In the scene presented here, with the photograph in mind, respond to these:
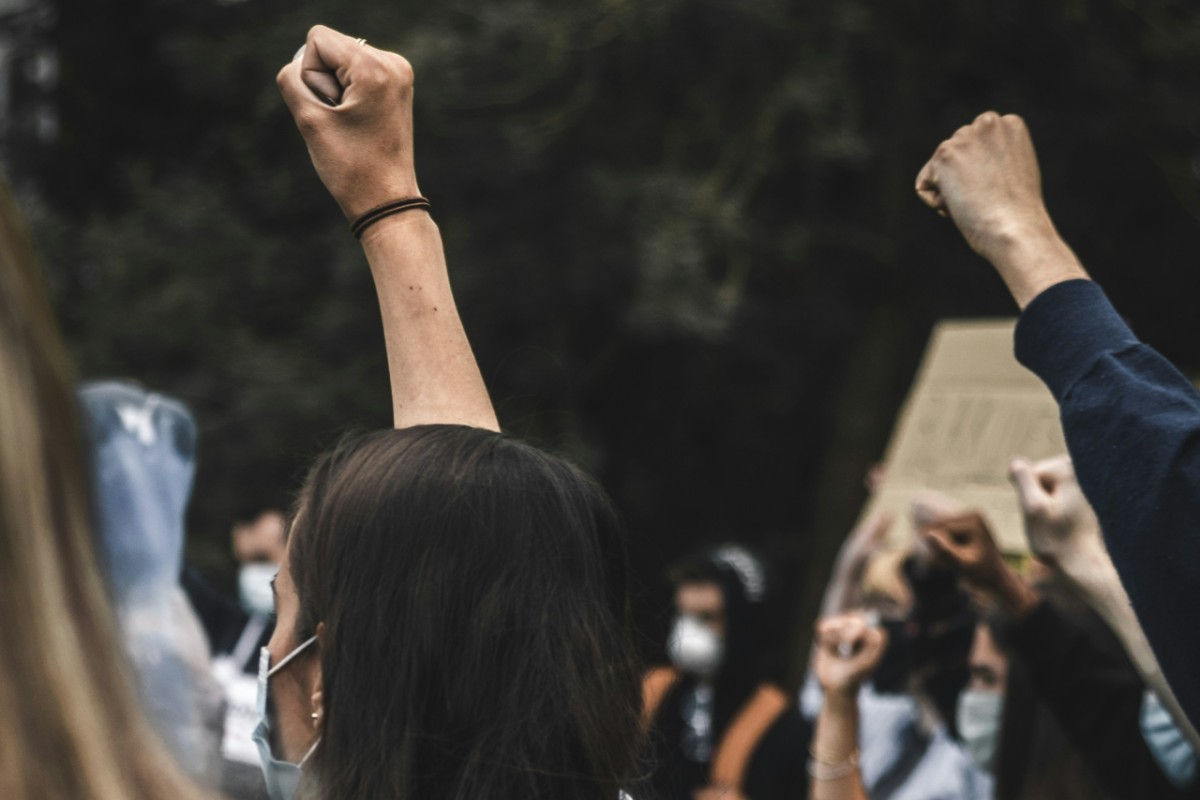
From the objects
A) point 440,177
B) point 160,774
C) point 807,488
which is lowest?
point 807,488

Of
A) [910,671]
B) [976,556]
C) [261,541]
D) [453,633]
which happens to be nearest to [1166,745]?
[976,556]

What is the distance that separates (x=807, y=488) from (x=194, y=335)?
537 centimetres

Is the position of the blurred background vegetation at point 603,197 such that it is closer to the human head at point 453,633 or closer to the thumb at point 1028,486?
the thumb at point 1028,486

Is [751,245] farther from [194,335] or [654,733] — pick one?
[654,733]

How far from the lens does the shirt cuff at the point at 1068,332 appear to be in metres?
1.78

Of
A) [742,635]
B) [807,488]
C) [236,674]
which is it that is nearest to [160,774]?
[236,674]

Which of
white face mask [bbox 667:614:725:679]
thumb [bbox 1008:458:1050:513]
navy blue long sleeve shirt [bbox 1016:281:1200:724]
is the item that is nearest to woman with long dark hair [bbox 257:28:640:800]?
navy blue long sleeve shirt [bbox 1016:281:1200:724]

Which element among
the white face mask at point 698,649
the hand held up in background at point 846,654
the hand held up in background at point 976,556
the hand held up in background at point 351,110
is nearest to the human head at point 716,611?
the white face mask at point 698,649

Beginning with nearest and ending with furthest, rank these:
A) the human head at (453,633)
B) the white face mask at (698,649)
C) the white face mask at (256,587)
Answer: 1. the human head at (453,633)
2. the white face mask at (256,587)
3. the white face mask at (698,649)

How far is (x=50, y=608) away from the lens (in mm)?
921

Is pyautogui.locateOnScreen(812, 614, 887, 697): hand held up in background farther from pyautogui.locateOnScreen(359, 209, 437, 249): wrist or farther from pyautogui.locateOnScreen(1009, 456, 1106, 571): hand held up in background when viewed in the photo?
pyautogui.locateOnScreen(359, 209, 437, 249): wrist

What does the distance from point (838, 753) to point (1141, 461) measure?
169cm

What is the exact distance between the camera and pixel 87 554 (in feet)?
3.21

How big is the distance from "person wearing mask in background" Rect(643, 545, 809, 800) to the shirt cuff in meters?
2.87
